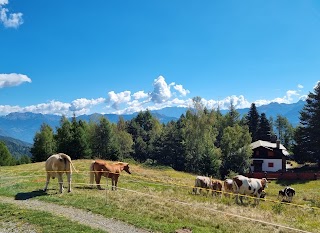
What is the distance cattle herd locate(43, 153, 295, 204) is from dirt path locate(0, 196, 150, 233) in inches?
108

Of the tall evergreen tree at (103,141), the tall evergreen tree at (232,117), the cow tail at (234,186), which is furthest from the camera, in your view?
the tall evergreen tree at (232,117)

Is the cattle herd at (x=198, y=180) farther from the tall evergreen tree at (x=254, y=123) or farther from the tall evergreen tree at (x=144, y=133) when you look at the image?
the tall evergreen tree at (x=254, y=123)

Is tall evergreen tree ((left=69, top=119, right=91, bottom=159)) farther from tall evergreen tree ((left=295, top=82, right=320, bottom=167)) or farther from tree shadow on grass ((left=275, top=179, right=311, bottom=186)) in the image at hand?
tall evergreen tree ((left=295, top=82, right=320, bottom=167))

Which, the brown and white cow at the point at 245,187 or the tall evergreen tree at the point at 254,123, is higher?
the tall evergreen tree at the point at 254,123

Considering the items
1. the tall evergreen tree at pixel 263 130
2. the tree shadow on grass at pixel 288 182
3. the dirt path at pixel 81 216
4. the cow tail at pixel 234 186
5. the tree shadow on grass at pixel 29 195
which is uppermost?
the tall evergreen tree at pixel 263 130

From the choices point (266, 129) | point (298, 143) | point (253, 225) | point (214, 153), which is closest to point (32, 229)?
point (253, 225)

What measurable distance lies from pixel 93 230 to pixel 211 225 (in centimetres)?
524

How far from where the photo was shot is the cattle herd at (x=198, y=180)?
20641mm

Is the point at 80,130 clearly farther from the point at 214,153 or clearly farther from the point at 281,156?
the point at 281,156

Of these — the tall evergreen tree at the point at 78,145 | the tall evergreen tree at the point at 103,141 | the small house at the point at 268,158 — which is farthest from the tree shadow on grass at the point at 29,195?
the small house at the point at 268,158

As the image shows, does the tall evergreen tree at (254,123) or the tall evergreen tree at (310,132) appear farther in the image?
the tall evergreen tree at (254,123)

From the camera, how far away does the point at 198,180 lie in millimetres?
30438

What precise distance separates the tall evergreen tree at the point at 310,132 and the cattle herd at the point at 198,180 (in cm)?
4705

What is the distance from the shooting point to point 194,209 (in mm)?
17969
